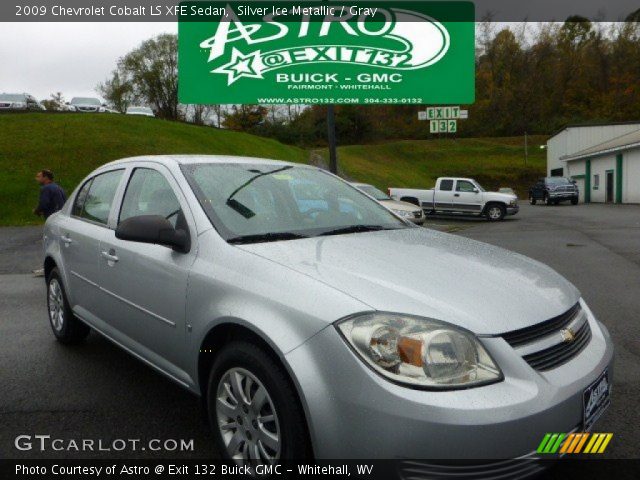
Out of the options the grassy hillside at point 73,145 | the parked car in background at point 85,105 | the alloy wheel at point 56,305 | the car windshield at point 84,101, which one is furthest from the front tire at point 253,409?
the car windshield at point 84,101

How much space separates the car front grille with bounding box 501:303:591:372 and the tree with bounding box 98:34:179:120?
62.6 m

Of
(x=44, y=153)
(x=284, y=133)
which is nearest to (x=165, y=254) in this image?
(x=44, y=153)

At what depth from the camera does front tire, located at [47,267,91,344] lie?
14.9 ft

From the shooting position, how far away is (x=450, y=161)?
6053 cm

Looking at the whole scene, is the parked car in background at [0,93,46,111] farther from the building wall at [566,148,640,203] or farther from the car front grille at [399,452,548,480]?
the car front grille at [399,452,548,480]

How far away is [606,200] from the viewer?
33844mm

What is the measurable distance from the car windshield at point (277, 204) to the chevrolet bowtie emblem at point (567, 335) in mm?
1319

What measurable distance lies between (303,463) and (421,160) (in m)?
60.1

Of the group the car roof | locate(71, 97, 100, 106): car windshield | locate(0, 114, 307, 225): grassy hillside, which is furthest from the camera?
locate(71, 97, 100, 106): car windshield

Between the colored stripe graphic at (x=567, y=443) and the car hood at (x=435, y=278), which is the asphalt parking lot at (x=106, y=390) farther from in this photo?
the car hood at (x=435, y=278)

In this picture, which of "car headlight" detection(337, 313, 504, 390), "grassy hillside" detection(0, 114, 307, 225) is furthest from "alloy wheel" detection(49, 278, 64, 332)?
"grassy hillside" detection(0, 114, 307, 225)

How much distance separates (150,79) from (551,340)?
64876mm

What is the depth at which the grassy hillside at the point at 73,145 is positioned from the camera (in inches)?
883

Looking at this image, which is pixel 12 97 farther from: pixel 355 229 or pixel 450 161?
pixel 355 229
